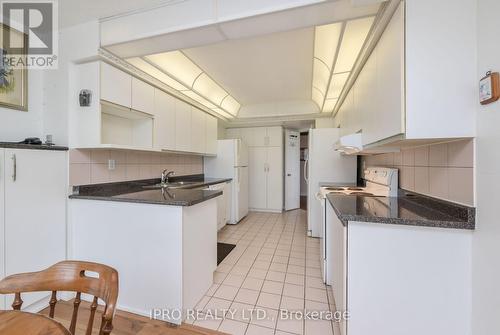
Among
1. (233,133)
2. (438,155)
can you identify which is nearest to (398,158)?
(438,155)

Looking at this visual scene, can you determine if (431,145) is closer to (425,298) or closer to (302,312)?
(425,298)

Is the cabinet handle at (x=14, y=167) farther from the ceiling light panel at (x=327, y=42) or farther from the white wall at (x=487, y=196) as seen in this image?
the white wall at (x=487, y=196)

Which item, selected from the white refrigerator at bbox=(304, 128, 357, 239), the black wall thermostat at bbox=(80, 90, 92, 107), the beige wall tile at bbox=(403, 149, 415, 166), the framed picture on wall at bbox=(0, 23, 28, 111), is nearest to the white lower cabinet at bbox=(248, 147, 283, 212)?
the white refrigerator at bbox=(304, 128, 357, 239)

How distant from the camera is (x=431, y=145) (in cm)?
146

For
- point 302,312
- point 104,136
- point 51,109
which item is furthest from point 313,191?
point 51,109

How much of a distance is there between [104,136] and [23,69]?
0.78 metres

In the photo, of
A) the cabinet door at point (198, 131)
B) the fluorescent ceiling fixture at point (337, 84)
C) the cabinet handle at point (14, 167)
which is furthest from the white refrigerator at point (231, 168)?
the cabinet handle at point (14, 167)

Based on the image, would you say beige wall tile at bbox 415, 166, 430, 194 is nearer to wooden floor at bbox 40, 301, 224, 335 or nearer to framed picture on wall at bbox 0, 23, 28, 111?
wooden floor at bbox 40, 301, 224, 335

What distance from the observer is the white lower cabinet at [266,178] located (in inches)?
200

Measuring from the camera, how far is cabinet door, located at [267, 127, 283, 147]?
16.7ft

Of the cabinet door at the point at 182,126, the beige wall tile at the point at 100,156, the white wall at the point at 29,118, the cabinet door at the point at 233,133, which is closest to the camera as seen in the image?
the white wall at the point at 29,118

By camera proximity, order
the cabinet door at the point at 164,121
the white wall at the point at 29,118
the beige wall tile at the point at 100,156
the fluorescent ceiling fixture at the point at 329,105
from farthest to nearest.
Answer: the fluorescent ceiling fixture at the point at 329,105, the cabinet door at the point at 164,121, the beige wall tile at the point at 100,156, the white wall at the point at 29,118

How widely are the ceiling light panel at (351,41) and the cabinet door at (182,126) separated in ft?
6.55

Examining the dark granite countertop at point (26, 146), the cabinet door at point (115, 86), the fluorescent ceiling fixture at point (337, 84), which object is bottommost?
the dark granite countertop at point (26, 146)
